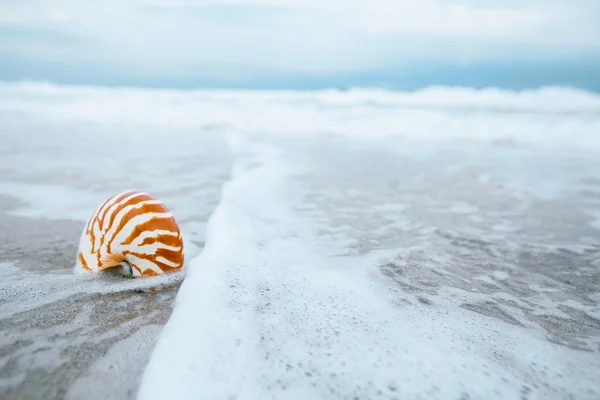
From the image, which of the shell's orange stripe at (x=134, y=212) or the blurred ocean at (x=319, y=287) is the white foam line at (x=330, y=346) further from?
the shell's orange stripe at (x=134, y=212)

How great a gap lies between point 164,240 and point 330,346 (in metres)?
1.23

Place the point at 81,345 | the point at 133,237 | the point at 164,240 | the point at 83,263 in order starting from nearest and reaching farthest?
the point at 81,345 → the point at 133,237 → the point at 164,240 → the point at 83,263

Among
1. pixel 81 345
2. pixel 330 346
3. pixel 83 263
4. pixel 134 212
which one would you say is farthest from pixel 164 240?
pixel 330 346

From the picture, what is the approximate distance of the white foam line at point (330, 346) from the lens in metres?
1.62

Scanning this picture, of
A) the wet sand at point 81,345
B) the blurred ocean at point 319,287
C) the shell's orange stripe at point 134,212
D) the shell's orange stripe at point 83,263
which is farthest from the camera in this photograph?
the shell's orange stripe at point 83,263

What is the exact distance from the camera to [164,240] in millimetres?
2578

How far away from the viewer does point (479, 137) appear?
14.2m

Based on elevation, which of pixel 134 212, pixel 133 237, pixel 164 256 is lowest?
pixel 164 256

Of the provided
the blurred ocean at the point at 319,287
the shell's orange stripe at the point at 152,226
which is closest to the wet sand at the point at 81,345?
the blurred ocean at the point at 319,287

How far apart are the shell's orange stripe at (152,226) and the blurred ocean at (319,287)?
0.95ft

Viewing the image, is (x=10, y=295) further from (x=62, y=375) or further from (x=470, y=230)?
(x=470, y=230)

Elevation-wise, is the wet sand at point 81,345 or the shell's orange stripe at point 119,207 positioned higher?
the shell's orange stripe at point 119,207

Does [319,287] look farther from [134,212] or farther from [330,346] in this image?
[134,212]

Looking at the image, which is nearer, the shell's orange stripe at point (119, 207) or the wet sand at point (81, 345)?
the wet sand at point (81, 345)
